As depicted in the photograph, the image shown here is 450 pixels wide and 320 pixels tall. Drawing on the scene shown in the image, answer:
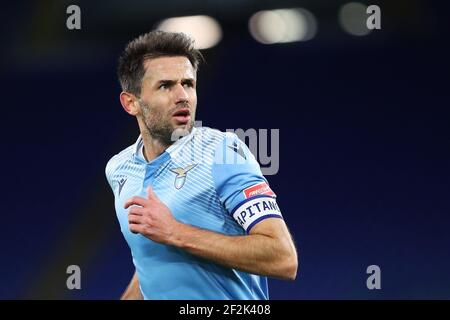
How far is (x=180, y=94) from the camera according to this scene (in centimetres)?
264

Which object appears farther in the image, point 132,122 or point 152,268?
point 132,122

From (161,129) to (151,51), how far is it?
1.00ft

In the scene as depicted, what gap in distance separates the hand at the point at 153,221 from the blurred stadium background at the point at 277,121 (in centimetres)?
138

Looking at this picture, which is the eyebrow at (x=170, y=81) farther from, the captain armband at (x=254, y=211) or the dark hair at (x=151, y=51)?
the captain armband at (x=254, y=211)

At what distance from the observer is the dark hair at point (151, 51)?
2688mm

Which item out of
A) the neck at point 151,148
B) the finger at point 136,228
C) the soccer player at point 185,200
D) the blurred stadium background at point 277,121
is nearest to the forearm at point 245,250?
the soccer player at point 185,200

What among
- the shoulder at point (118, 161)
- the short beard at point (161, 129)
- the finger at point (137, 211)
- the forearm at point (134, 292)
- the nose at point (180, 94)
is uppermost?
the nose at point (180, 94)

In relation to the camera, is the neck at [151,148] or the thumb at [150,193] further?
the neck at [151,148]

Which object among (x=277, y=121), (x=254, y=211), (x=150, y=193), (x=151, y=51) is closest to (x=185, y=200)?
(x=150, y=193)

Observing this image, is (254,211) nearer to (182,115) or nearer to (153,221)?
(153,221)

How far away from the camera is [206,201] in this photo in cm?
239
